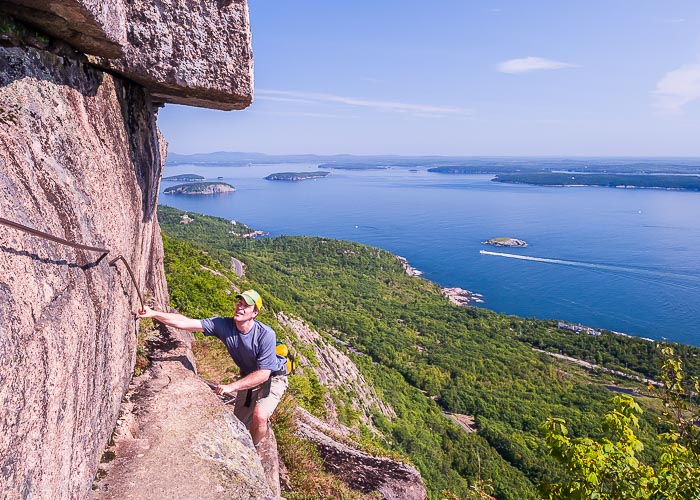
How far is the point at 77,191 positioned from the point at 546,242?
4791 inches

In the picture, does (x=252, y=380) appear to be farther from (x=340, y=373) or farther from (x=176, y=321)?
(x=340, y=373)

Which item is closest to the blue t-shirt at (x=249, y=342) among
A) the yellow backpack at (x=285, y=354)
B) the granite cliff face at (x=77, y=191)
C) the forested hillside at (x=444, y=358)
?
the yellow backpack at (x=285, y=354)

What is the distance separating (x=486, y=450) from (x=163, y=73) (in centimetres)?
3862

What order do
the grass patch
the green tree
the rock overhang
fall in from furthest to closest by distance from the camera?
the grass patch, the green tree, the rock overhang

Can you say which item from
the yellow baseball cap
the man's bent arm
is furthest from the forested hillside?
the yellow baseball cap

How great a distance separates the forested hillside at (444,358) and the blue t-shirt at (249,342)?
8777mm

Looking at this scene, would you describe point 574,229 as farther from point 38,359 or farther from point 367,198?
point 38,359

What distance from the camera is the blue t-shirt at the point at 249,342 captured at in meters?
5.15

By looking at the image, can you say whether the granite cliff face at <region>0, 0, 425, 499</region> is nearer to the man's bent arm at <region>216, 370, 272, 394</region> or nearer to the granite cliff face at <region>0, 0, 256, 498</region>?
the granite cliff face at <region>0, 0, 256, 498</region>

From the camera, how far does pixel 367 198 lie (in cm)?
19762

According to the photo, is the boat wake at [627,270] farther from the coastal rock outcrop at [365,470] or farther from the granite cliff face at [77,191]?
the granite cliff face at [77,191]

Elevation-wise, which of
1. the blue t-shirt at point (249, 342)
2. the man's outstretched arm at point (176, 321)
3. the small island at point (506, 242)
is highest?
the man's outstretched arm at point (176, 321)

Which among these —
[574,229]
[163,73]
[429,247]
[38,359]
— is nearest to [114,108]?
[163,73]

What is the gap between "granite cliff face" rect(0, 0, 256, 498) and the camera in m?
2.83
